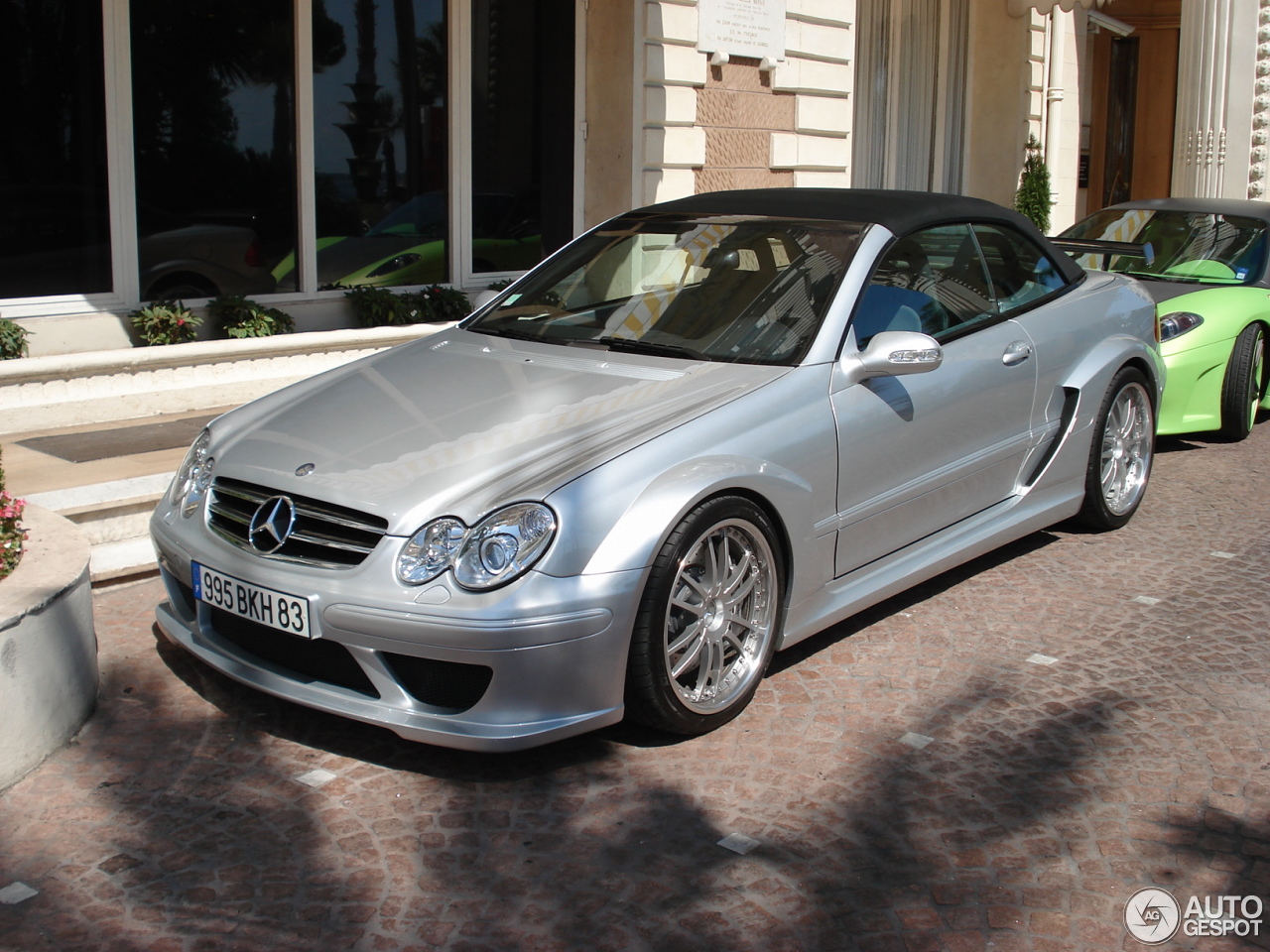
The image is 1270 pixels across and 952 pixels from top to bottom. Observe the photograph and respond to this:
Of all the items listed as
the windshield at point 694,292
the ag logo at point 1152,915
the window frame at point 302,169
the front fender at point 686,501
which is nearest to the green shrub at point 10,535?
the front fender at point 686,501

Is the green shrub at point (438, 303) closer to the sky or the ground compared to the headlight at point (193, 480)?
closer to the sky

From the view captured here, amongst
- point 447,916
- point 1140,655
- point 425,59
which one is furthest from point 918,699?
point 425,59

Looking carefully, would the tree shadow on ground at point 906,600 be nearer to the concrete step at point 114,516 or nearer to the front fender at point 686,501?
the front fender at point 686,501

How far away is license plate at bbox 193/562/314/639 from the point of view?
3.53 meters

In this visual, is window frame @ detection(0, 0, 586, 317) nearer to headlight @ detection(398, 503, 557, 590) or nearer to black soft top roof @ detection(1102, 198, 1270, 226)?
black soft top roof @ detection(1102, 198, 1270, 226)

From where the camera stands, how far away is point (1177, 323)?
25.3ft

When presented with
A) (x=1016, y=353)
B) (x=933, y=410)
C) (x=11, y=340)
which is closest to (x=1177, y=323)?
(x=1016, y=353)

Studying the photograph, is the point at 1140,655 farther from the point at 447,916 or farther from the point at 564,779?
the point at 447,916

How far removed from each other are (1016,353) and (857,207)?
857mm

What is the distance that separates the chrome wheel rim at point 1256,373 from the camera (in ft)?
26.1

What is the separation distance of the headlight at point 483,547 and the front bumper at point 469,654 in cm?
4

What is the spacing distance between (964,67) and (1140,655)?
44.6 ft

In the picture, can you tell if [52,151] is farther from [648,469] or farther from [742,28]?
[742,28]

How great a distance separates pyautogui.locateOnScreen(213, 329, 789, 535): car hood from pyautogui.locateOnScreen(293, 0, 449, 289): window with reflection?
16.5 feet
